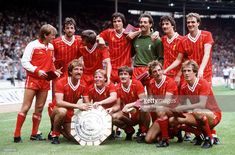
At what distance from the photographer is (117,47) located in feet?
23.2

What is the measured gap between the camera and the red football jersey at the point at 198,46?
6.34 m

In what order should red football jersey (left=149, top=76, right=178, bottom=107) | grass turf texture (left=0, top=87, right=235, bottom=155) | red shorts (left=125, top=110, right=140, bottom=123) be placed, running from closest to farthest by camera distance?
grass turf texture (left=0, top=87, right=235, bottom=155) < red football jersey (left=149, top=76, right=178, bottom=107) < red shorts (left=125, top=110, right=140, bottom=123)

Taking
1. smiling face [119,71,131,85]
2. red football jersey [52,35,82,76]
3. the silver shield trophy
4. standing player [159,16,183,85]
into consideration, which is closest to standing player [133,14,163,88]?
standing player [159,16,183,85]

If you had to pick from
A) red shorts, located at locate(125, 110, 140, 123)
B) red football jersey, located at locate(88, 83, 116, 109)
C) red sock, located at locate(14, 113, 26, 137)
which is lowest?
red sock, located at locate(14, 113, 26, 137)

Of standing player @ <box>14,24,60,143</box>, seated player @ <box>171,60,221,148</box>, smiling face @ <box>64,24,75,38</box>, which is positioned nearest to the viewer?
seated player @ <box>171,60,221,148</box>

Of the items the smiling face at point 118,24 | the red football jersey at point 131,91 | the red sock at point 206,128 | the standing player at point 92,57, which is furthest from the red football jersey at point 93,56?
the red sock at point 206,128

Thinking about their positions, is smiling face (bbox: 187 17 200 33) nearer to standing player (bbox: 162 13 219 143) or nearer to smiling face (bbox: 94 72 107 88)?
standing player (bbox: 162 13 219 143)

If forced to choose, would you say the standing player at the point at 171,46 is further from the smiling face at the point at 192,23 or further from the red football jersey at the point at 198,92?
the red football jersey at the point at 198,92

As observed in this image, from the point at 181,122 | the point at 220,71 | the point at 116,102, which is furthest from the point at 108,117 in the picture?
the point at 220,71

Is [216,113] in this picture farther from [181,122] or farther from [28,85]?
[28,85]

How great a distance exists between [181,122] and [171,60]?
4.00 feet

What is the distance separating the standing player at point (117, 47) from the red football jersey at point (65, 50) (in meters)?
0.55

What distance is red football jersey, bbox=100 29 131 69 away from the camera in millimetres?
7035

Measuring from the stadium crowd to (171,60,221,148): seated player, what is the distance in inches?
458
